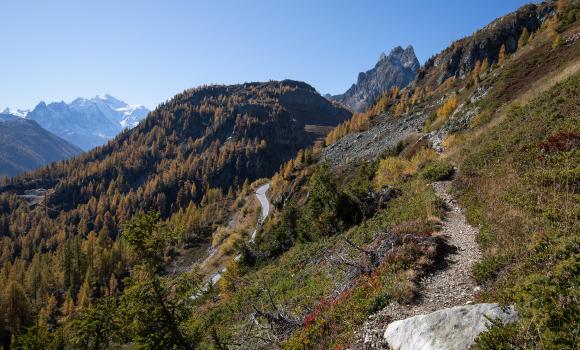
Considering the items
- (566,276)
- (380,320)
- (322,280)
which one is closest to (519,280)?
(566,276)

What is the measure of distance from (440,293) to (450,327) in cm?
364

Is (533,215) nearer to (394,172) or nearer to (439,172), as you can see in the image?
(439,172)

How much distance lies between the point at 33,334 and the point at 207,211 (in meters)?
151

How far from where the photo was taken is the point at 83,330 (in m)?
19.3

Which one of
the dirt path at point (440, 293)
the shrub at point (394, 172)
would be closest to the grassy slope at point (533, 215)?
the dirt path at point (440, 293)

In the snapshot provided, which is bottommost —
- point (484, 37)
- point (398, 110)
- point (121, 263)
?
point (121, 263)

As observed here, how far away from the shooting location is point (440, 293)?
40.0 feet

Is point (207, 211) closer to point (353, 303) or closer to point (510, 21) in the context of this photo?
point (353, 303)

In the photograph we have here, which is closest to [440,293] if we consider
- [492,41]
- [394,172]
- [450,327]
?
[450,327]

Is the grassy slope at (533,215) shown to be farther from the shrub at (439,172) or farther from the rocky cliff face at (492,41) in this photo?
the rocky cliff face at (492,41)

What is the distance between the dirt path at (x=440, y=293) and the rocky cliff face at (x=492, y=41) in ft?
555

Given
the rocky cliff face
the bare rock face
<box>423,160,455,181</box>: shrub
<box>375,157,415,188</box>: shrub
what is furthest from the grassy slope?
the rocky cliff face

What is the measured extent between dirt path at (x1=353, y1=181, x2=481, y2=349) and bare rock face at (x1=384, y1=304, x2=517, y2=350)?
1.27 metres

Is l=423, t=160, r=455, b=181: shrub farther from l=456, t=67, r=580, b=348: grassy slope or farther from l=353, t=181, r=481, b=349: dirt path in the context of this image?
l=353, t=181, r=481, b=349: dirt path
